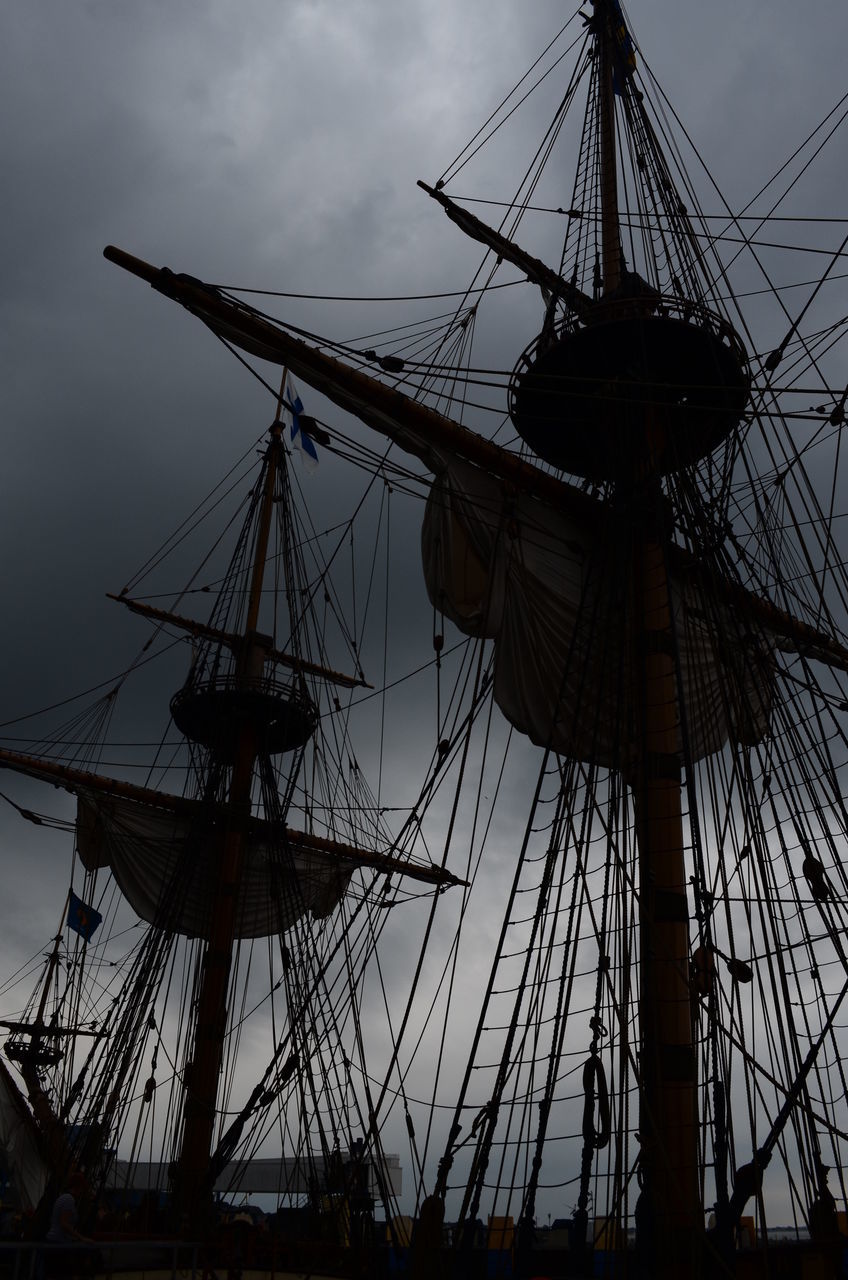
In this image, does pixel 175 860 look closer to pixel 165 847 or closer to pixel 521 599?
pixel 165 847

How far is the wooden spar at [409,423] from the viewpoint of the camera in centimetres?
1026

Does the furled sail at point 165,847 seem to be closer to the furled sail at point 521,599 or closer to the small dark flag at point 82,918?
the small dark flag at point 82,918

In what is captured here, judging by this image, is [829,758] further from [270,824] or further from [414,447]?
[270,824]

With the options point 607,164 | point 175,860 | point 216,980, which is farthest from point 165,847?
point 607,164

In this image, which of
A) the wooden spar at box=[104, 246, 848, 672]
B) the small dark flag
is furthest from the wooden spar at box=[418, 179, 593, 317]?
the small dark flag

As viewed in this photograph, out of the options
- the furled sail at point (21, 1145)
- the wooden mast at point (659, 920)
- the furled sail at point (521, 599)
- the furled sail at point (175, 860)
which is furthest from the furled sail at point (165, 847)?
the wooden mast at point (659, 920)

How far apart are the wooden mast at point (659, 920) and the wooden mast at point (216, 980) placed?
26.9 feet

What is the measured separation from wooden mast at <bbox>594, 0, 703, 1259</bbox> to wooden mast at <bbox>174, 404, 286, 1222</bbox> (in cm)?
820

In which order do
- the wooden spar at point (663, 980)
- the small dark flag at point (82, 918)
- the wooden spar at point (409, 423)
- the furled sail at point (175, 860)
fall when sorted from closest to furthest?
1. the wooden spar at point (663, 980)
2. the wooden spar at point (409, 423)
3. the furled sail at point (175, 860)
4. the small dark flag at point (82, 918)

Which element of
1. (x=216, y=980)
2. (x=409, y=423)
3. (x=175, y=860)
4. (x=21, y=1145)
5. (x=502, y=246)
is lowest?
(x=21, y=1145)

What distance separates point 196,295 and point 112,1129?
46.0ft

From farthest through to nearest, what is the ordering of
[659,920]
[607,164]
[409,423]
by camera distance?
[607,164]
[409,423]
[659,920]

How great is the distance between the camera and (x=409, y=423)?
1148 cm

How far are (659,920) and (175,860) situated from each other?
1602 centimetres
